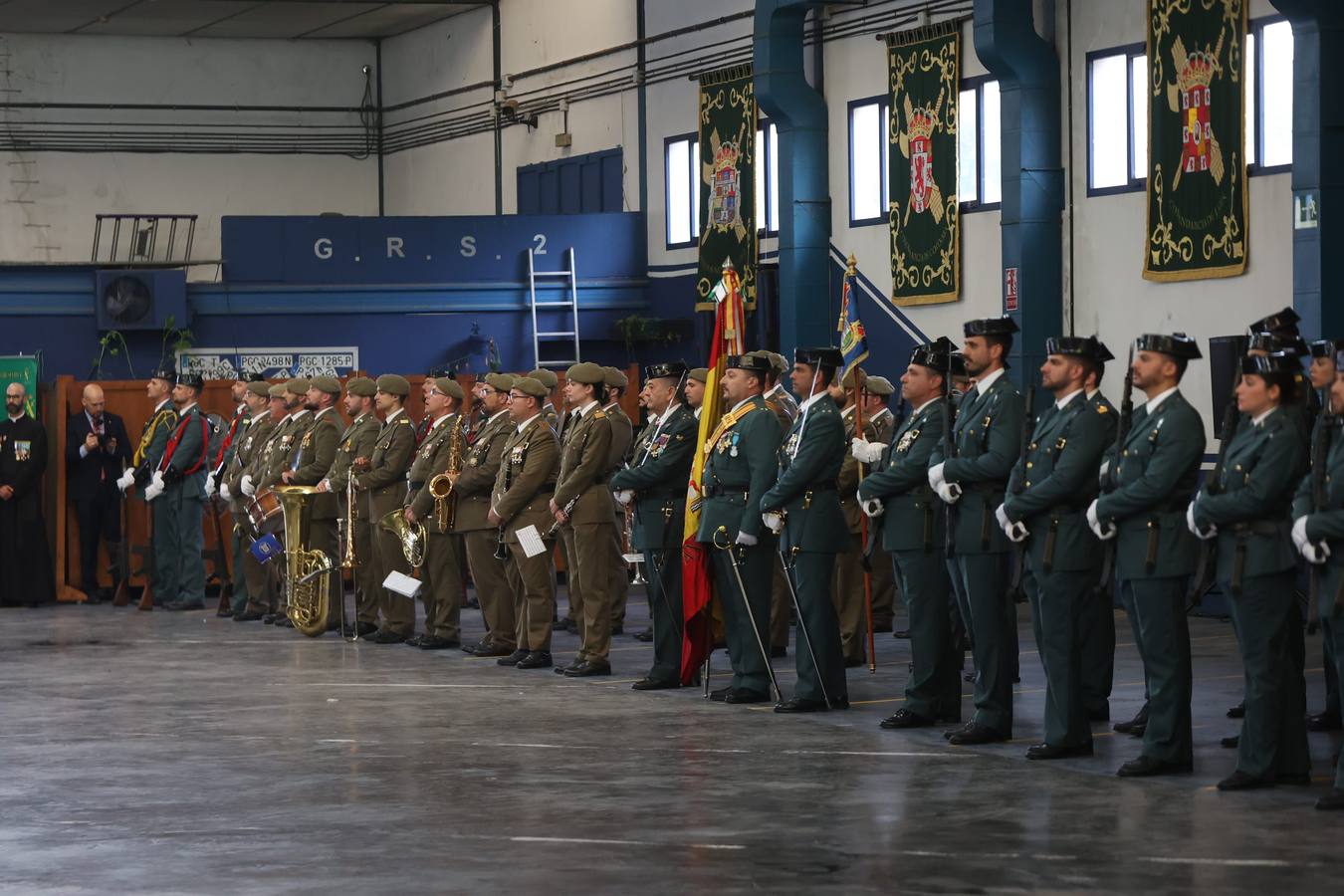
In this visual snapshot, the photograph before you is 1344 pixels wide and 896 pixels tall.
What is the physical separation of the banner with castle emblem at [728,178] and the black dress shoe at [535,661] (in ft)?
32.5

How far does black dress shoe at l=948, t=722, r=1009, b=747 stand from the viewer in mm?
8414

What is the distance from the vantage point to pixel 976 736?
8.41 meters

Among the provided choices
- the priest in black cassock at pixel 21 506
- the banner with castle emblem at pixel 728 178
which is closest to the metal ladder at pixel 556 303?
the banner with castle emblem at pixel 728 178

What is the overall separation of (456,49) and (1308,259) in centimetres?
1617

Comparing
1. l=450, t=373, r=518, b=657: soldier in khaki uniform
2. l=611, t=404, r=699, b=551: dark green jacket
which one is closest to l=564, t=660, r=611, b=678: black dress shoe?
l=611, t=404, r=699, b=551: dark green jacket

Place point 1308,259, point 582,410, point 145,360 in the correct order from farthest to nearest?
point 145,360 → point 1308,259 → point 582,410

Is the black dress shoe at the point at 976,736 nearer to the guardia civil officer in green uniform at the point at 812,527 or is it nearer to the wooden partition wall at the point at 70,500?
the guardia civil officer in green uniform at the point at 812,527

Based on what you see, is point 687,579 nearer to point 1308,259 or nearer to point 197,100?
point 1308,259

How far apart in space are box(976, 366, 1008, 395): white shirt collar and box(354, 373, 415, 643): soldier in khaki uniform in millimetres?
5188

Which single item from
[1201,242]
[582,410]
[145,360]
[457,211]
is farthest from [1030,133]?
[457,211]

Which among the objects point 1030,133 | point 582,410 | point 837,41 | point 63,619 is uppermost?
point 837,41

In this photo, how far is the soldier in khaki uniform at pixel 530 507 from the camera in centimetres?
1123

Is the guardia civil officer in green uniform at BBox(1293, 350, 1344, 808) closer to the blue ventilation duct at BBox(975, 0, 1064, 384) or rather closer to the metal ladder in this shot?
the blue ventilation duct at BBox(975, 0, 1064, 384)

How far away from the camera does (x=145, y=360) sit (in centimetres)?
2192
